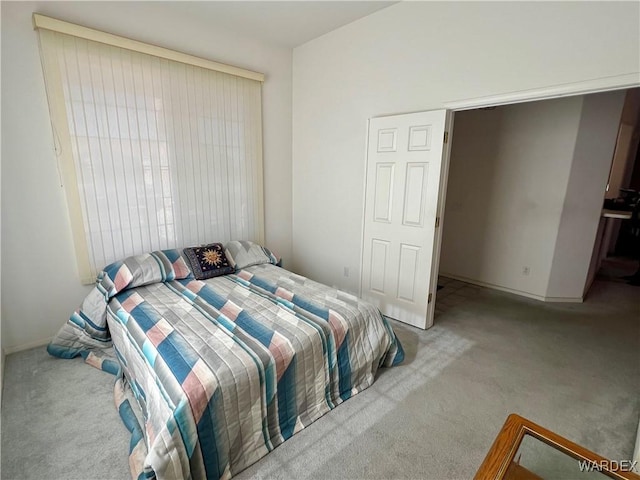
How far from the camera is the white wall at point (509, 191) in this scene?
11.3ft

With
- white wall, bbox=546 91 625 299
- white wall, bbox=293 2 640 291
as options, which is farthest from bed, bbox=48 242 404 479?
white wall, bbox=546 91 625 299

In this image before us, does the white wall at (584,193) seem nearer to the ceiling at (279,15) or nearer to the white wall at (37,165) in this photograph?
the ceiling at (279,15)

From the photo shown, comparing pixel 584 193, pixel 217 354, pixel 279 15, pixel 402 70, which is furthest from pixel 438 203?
pixel 279 15

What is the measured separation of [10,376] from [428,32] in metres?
3.94

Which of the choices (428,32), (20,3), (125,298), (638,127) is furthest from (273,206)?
(638,127)

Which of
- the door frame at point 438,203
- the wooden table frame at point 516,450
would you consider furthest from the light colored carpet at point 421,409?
the wooden table frame at point 516,450

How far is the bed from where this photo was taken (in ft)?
4.71

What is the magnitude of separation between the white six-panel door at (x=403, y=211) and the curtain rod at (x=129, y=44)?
148 centimetres

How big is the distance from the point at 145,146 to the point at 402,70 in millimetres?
2312

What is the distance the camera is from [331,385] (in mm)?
1955

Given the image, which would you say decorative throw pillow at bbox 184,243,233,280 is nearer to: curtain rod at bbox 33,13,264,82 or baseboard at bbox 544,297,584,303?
curtain rod at bbox 33,13,264,82

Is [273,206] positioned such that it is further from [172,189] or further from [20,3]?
[20,3]

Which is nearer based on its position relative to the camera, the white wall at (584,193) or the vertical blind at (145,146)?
the vertical blind at (145,146)

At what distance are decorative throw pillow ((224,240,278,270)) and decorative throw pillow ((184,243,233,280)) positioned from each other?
88 millimetres
